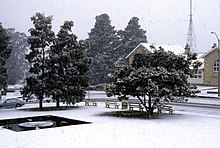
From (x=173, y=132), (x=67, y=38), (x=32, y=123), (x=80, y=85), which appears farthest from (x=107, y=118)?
(x=67, y=38)

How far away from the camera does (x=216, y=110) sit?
29.5m

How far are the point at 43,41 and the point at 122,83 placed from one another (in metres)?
10.7

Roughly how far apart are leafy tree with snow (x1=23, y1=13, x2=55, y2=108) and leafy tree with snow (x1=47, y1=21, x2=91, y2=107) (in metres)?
0.64

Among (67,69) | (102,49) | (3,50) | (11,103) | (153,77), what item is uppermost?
(102,49)

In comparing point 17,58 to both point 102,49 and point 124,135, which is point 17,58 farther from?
point 124,135

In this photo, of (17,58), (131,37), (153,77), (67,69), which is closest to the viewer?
(153,77)

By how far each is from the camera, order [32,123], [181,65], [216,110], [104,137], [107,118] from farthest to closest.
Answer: [216,110] < [181,65] < [107,118] < [32,123] < [104,137]

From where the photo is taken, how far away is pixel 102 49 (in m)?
64.1

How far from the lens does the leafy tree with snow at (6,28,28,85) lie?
261ft

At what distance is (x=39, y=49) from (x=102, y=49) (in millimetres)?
31527

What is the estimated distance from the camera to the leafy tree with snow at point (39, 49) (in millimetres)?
31953

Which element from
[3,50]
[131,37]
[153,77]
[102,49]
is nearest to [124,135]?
[153,77]

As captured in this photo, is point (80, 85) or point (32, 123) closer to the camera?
point (32, 123)

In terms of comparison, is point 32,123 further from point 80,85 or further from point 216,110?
point 216,110
